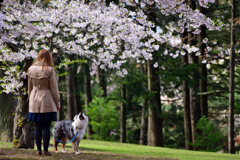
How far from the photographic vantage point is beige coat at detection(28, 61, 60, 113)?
17.7ft

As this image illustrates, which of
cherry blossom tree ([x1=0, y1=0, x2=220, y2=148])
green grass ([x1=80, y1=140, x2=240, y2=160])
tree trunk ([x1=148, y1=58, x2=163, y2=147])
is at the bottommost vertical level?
Answer: green grass ([x1=80, y1=140, x2=240, y2=160])

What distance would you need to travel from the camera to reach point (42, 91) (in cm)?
548

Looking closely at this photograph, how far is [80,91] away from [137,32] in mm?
Answer: 8863

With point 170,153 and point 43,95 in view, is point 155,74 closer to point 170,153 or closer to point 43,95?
point 170,153

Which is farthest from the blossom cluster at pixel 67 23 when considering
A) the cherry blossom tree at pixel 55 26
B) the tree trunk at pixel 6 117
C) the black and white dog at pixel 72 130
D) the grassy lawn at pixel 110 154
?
the grassy lawn at pixel 110 154

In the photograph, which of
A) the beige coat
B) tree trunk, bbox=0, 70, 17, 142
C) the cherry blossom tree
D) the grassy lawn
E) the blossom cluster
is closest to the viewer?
the beige coat

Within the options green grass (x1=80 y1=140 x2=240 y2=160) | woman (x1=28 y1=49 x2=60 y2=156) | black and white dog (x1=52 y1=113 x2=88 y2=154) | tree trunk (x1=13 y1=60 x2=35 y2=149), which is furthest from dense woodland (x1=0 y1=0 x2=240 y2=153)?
green grass (x1=80 y1=140 x2=240 y2=160)

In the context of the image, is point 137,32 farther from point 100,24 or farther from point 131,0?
point 131,0

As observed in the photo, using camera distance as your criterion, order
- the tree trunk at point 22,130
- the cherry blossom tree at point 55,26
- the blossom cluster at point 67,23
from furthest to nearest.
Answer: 1. the tree trunk at point 22,130
2. the blossom cluster at point 67,23
3. the cherry blossom tree at point 55,26

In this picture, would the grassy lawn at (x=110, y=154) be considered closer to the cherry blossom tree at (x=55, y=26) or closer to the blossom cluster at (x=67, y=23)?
the cherry blossom tree at (x=55, y=26)

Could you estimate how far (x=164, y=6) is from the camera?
21.7 ft

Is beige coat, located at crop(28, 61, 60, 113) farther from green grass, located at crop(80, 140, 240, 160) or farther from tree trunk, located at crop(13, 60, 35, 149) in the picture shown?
green grass, located at crop(80, 140, 240, 160)

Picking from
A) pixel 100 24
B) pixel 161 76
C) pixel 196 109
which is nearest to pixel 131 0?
pixel 100 24

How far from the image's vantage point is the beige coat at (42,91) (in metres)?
5.39
